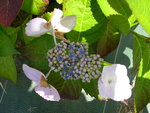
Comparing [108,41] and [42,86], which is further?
[108,41]

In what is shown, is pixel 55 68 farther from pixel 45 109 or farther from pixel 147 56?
pixel 45 109

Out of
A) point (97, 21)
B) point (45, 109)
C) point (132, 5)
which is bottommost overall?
point (45, 109)

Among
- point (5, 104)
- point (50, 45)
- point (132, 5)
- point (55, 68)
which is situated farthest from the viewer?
point (5, 104)

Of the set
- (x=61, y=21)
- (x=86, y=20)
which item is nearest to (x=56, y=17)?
(x=61, y=21)

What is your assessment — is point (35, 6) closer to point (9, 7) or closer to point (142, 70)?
point (9, 7)

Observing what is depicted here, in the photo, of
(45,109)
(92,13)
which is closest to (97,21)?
(92,13)

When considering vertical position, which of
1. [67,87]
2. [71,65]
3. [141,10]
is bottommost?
[67,87]

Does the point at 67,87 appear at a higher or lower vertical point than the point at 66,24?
lower

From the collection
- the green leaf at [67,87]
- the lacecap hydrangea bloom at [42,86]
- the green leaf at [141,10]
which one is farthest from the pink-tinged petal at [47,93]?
the green leaf at [141,10]

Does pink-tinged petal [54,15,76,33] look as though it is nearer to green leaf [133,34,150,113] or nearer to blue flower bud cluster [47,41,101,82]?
blue flower bud cluster [47,41,101,82]
